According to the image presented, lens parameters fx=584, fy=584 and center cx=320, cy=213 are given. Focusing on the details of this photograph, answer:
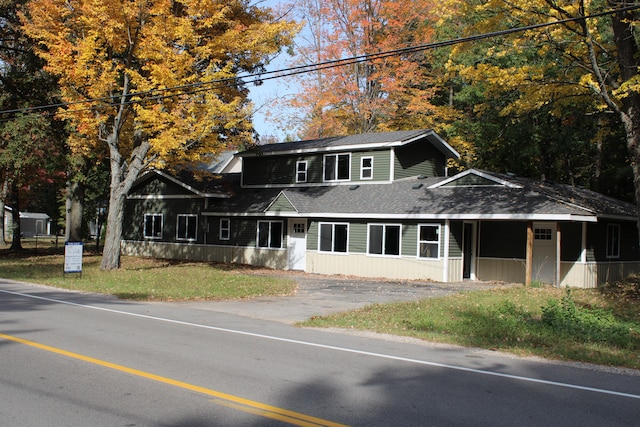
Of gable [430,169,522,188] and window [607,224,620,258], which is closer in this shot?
window [607,224,620,258]

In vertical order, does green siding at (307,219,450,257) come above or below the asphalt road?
above

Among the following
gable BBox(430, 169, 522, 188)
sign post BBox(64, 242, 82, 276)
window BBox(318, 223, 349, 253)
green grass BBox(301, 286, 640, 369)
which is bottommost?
green grass BBox(301, 286, 640, 369)

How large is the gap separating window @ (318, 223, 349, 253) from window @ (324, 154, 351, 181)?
3636 mm

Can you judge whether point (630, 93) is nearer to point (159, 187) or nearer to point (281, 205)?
point (281, 205)

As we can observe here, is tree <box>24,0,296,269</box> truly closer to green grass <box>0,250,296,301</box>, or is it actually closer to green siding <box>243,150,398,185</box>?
green grass <box>0,250,296,301</box>

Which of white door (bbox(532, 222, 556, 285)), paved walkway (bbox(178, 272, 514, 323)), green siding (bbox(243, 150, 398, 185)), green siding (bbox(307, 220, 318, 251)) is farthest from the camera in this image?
green siding (bbox(243, 150, 398, 185))

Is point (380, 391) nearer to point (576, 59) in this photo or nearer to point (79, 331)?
point (79, 331)

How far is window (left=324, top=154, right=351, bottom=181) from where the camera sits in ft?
99.2

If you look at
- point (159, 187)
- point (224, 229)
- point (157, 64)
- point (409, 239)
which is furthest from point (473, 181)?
point (159, 187)

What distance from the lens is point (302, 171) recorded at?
3200 cm

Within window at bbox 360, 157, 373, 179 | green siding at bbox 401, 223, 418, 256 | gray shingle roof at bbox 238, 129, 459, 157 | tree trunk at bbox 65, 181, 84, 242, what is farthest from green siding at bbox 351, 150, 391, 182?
tree trunk at bbox 65, 181, 84, 242

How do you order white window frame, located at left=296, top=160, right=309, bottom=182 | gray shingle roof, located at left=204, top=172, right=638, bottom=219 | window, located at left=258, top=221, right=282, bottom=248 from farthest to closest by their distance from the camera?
white window frame, located at left=296, top=160, right=309, bottom=182 → window, located at left=258, top=221, right=282, bottom=248 → gray shingle roof, located at left=204, top=172, right=638, bottom=219

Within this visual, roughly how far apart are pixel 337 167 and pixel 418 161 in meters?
4.20

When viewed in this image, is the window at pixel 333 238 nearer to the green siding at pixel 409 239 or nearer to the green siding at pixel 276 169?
the green siding at pixel 409 239
